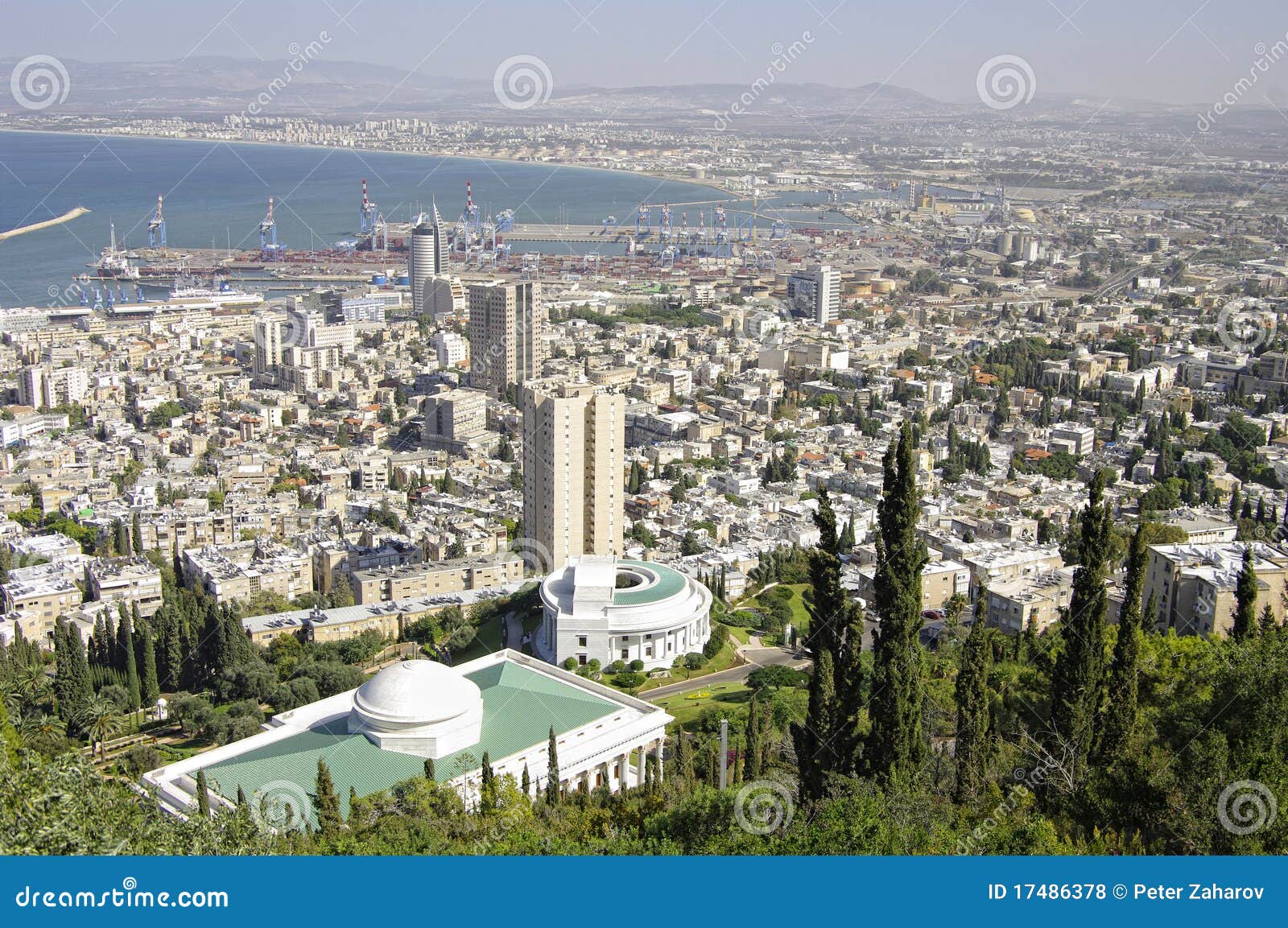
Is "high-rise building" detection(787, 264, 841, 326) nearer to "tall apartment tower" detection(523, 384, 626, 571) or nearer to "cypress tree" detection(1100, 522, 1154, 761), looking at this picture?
"tall apartment tower" detection(523, 384, 626, 571)

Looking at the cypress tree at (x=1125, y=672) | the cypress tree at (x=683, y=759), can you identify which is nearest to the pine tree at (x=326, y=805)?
the cypress tree at (x=683, y=759)

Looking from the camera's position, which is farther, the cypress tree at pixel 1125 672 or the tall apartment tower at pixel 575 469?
the tall apartment tower at pixel 575 469

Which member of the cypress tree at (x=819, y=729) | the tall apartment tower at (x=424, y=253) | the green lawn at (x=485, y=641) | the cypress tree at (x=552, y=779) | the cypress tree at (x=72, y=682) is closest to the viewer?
the cypress tree at (x=819, y=729)

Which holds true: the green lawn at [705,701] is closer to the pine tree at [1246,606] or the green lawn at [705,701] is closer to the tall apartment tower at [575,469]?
the tall apartment tower at [575,469]

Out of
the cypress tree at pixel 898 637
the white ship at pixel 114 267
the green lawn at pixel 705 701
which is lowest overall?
the green lawn at pixel 705 701

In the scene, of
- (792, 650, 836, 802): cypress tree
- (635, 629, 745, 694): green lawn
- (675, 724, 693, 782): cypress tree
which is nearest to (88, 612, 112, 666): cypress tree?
(635, 629, 745, 694): green lawn

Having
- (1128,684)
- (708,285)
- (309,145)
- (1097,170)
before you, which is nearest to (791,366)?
(708,285)

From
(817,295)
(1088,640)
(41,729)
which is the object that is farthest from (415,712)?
(817,295)
